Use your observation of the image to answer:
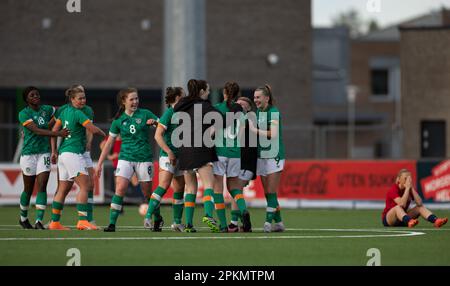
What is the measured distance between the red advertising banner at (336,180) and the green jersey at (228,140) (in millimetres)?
12280

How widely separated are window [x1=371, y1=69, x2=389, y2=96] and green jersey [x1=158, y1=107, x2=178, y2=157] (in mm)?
66760

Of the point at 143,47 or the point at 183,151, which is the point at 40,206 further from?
the point at 143,47

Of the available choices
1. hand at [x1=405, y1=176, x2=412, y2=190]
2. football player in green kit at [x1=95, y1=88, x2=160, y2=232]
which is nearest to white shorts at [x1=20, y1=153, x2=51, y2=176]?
football player in green kit at [x1=95, y1=88, x2=160, y2=232]

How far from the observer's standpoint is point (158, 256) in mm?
13258

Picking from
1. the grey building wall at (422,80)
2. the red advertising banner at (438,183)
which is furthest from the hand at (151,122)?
the grey building wall at (422,80)

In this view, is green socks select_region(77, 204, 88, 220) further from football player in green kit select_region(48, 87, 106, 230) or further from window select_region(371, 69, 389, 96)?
window select_region(371, 69, 389, 96)

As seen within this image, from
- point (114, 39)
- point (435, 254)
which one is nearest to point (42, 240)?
point (435, 254)

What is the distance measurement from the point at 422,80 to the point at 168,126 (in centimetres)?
3385

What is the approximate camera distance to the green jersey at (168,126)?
16984 millimetres

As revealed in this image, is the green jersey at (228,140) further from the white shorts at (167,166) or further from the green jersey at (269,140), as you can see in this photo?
the white shorts at (167,166)

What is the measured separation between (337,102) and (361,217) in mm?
45221

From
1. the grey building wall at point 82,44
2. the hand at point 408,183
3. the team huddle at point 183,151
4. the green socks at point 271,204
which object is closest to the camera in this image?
A: the team huddle at point 183,151

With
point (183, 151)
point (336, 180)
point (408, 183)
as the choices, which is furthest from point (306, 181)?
point (183, 151)

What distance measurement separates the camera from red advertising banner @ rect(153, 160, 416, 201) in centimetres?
2978
